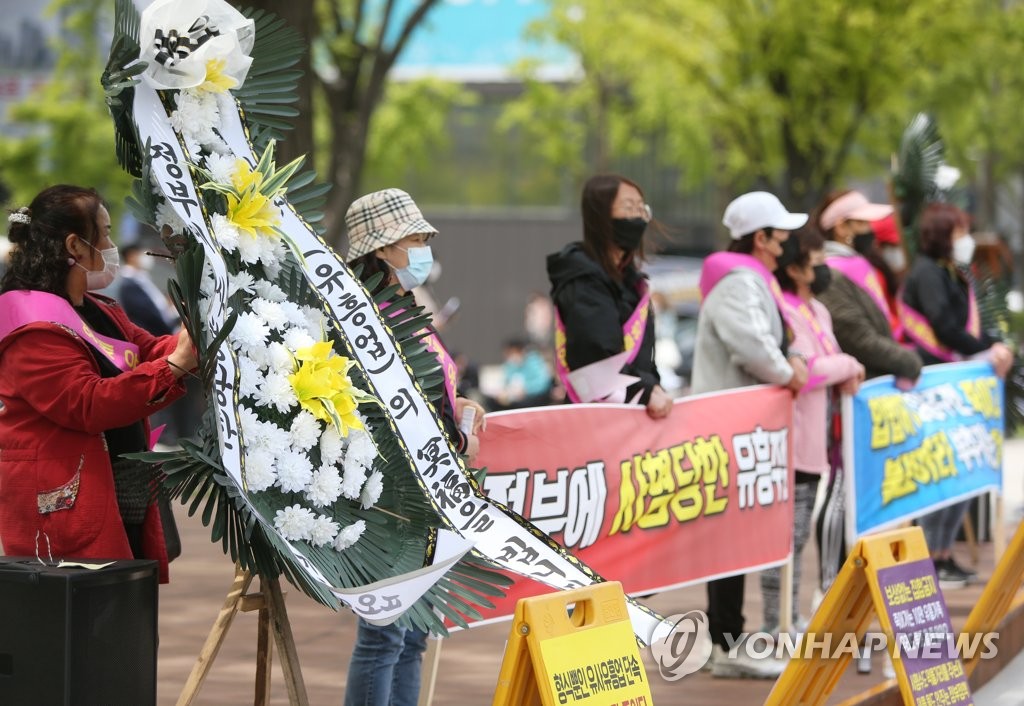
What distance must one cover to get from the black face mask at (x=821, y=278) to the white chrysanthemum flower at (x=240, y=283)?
3.67m

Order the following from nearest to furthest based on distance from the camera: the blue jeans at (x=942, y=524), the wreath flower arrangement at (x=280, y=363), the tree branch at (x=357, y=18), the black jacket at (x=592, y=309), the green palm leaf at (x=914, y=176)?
the wreath flower arrangement at (x=280, y=363) → the black jacket at (x=592, y=309) → the blue jeans at (x=942, y=524) → the green palm leaf at (x=914, y=176) → the tree branch at (x=357, y=18)

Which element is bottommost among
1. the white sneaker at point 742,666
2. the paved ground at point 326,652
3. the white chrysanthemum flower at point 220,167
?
the paved ground at point 326,652

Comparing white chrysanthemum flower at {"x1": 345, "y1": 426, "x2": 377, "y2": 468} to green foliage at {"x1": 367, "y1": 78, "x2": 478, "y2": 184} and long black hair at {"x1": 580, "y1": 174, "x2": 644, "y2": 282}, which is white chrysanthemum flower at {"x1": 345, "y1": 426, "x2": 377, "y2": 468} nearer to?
long black hair at {"x1": 580, "y1": 174, "x2": 644, "y2": 282}

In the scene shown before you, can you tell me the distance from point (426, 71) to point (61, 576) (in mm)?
38258

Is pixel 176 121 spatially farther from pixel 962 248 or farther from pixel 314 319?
pixel 962 248

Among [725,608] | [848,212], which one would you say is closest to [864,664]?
[725,608]

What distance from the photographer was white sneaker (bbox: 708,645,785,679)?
6633 mm

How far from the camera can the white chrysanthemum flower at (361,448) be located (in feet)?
14.2

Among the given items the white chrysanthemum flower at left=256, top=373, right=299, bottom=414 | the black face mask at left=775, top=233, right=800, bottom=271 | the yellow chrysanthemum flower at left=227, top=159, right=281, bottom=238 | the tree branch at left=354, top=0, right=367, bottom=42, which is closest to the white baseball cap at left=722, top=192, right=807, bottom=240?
the black face mask at left=775, top=233, right=800, bottom=271

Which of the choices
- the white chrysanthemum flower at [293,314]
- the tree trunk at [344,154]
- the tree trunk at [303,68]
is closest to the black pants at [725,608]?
the white chrysanthemum flower at [293,314]

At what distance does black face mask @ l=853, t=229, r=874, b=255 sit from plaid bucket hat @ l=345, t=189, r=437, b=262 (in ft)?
13.0

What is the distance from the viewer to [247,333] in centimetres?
412

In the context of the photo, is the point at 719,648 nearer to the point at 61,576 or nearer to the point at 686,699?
the point at 686,699

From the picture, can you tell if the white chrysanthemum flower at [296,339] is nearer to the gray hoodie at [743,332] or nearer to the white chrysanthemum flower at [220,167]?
the white chrysanthemum flower at [220,167]
